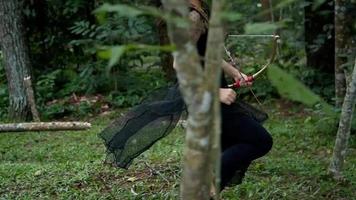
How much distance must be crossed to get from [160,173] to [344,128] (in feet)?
4.61

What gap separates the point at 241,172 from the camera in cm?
396

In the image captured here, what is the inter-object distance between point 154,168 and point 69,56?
21.0 feet

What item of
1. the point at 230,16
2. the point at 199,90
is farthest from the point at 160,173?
the point at 230,16

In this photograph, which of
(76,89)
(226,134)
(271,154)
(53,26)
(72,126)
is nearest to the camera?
(226,134)

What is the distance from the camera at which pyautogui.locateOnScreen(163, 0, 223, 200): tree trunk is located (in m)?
2.03

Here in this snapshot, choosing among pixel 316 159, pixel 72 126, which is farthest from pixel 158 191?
pixel 72 126

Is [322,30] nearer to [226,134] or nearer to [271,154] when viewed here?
[271,154]

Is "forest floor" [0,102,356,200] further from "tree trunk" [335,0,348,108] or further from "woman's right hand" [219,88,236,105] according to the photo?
"woman's right hand" [219,88,236,105]

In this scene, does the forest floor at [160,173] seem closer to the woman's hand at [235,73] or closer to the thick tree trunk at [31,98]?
the woman's hand at [235,73]

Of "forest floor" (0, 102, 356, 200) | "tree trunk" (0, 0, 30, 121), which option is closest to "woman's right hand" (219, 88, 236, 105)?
"forest floor" (0, 102, 356, 200)

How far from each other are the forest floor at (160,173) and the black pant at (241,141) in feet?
2.37

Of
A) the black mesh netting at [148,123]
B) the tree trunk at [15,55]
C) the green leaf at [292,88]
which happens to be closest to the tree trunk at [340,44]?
the black mesh netting at [148,123]

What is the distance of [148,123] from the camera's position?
3.85 metres

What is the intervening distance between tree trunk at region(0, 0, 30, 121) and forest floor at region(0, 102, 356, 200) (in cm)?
165
